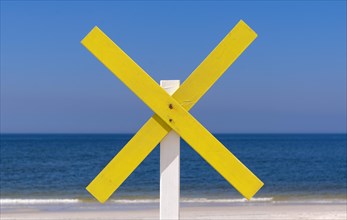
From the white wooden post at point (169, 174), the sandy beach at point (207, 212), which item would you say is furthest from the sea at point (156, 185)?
the white wooden post at point (169, 174)

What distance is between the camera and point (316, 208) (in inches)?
632

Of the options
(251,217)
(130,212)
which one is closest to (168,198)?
(251,217)

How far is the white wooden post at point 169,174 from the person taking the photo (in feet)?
8.77

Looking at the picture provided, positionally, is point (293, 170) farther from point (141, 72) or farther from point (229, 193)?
point (141, 72)

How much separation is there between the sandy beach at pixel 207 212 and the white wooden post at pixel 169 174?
10.8 m

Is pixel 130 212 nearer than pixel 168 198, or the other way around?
pixel 168 198

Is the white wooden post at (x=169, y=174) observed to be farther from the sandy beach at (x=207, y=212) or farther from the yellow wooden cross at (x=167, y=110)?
the sandy beach at (x=207, y=212)

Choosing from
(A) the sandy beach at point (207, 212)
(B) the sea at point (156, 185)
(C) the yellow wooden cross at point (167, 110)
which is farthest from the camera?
(B) the sea at point (156, 185)

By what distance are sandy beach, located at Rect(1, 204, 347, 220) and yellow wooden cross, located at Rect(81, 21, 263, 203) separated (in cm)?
1087

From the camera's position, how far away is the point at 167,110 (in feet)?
8.77

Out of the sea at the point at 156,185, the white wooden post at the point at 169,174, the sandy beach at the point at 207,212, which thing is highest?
the sea at the point at 156,185

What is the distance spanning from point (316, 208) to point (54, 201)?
8455mm

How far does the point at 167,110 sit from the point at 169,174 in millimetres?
294

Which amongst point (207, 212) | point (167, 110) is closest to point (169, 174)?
point (167, 110)
